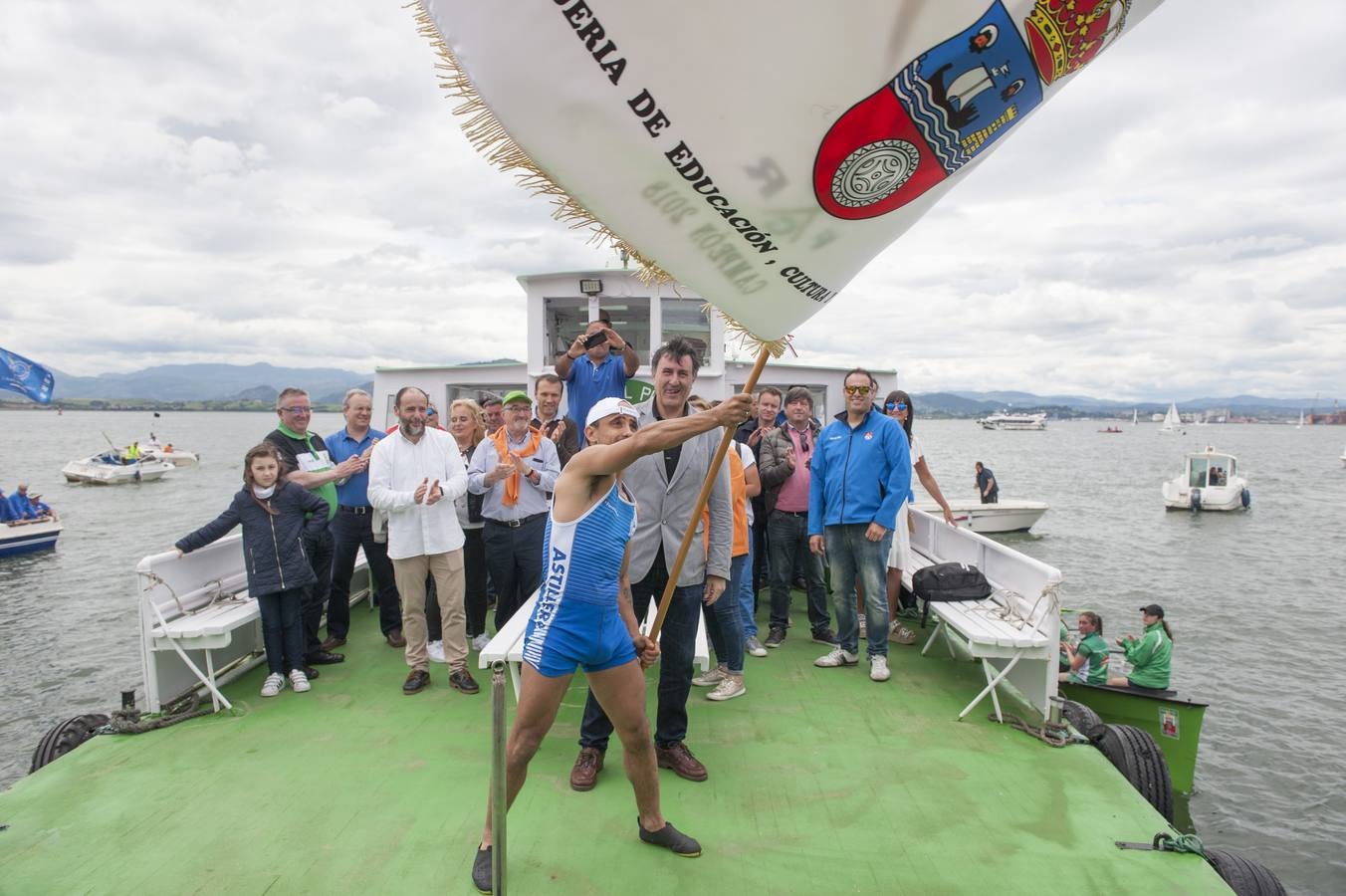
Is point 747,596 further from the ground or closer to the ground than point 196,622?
closer to the ground

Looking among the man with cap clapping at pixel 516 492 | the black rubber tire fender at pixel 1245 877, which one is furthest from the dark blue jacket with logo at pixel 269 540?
the black rubber tire fender at pixel 1245 877

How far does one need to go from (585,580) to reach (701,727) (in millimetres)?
1914

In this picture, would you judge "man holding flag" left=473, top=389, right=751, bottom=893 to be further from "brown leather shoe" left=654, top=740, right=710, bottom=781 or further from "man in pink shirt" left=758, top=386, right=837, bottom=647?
"man in pink shirt" left=758, top=386, right=837, bottom=647

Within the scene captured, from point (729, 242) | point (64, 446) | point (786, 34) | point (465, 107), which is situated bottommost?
point (64, 446)

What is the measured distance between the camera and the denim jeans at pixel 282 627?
4.79 m

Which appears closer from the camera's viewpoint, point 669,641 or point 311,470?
point 669,641

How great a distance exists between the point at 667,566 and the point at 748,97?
7.74 feet

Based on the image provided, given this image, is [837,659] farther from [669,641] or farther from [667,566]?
[667,566]

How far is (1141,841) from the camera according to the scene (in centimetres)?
312

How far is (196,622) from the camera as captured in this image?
455cm

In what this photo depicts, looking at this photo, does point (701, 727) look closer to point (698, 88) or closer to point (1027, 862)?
point (1027, 862)

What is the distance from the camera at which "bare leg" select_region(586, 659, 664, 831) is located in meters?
2.86

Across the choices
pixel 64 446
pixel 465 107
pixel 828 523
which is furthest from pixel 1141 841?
pixel 64 446

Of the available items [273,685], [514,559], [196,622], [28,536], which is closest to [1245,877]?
[514,559]
